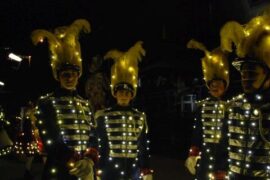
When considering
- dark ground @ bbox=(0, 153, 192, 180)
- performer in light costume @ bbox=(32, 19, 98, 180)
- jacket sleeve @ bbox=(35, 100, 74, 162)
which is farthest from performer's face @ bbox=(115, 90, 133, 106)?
dark ground @ bbox=(0, 153, 192, 180)

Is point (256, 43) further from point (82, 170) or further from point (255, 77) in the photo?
point (82, 170)

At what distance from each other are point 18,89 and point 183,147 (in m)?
6.66

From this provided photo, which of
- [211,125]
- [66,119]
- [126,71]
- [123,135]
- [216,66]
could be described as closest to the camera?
[66,119]

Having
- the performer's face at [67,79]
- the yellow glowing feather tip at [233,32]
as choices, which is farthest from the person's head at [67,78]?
the yellow glowing feather tip at [233,32]

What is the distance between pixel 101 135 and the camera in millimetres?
6285

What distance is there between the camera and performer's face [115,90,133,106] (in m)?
6.27

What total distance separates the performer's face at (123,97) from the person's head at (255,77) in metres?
2.03

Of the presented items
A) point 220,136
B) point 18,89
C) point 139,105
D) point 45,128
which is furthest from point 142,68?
point 45,128

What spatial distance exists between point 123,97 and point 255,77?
2165 millimetres

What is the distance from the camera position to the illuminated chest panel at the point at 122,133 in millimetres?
6145

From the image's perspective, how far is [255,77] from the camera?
4.64m

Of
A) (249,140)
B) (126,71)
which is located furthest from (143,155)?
(249,140)

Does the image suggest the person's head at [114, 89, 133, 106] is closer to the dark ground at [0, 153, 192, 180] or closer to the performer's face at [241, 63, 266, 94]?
the performer's face at [241, 63, 266, 94]

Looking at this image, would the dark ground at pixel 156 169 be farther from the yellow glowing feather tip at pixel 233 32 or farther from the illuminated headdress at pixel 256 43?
the illuminated headdress at pixel 256 43
